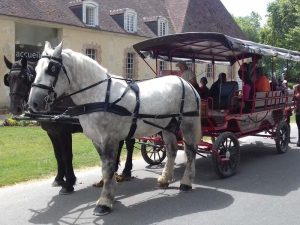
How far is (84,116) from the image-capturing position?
19.7 ft

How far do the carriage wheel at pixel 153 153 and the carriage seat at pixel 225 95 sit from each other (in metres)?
1.51

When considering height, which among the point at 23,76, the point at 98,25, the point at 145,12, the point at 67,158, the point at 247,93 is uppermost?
the point at 145,12

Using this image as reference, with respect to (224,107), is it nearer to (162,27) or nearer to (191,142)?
(191,142)

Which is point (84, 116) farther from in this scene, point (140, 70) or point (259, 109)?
point (140, 70)

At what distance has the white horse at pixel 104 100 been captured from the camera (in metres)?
5.62

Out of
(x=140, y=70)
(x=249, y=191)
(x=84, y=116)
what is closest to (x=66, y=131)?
(x=84, y=116)

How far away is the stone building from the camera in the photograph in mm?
22922

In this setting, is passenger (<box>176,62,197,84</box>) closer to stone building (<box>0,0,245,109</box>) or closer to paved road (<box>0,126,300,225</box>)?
paved road (<box>0,126,300,225</box>)

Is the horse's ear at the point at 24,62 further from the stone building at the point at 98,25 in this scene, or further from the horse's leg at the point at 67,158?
the stone building at the point at 98,25

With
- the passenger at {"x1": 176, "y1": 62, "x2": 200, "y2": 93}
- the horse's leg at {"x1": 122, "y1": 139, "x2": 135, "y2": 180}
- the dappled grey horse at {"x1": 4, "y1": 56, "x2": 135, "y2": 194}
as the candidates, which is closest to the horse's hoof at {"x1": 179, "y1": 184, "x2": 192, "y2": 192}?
the dappled grey horse at {"x1": 4, "y1": 56, "x2": 135, "y2": 194}

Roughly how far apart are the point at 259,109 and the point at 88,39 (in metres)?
18.8

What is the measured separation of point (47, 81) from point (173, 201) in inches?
104

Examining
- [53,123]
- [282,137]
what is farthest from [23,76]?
[282,137]

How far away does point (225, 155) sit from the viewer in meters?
8.02
